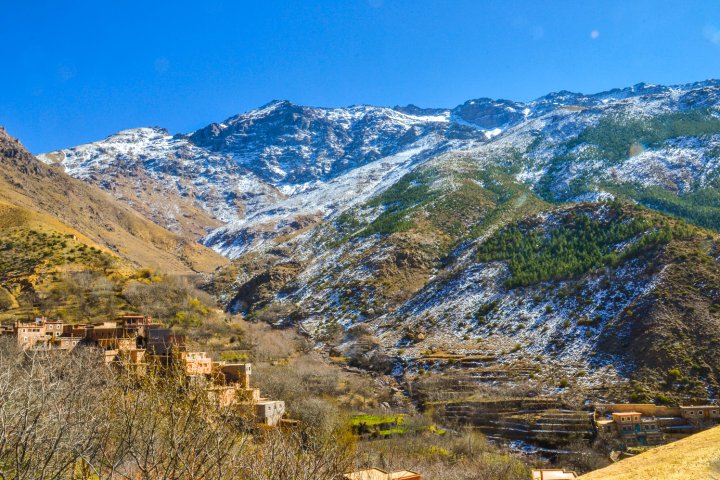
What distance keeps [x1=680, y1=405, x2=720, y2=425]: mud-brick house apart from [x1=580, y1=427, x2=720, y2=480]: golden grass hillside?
740 inches

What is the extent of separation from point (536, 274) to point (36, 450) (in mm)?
61671

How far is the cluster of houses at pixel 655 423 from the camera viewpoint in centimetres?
3559

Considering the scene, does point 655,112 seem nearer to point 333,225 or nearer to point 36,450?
point 333,225

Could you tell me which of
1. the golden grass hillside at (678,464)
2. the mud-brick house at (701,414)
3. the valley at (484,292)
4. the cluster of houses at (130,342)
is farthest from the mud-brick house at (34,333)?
the mud-brick house at (701,414)

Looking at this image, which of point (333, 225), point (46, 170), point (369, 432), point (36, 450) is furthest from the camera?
point (46, 170)

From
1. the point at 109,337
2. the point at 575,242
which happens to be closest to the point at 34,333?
the point at 109,337

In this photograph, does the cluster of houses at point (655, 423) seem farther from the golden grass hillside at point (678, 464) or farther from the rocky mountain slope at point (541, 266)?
the golden grass hillside at point (678, 464)

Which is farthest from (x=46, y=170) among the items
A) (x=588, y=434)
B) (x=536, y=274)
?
(x=588, y=434)

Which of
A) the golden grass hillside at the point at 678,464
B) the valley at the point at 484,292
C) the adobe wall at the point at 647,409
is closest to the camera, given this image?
the golden grass hillside at the point at 678,464

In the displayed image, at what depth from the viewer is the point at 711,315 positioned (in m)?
46.6

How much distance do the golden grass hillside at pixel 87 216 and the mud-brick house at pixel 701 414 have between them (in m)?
98.6

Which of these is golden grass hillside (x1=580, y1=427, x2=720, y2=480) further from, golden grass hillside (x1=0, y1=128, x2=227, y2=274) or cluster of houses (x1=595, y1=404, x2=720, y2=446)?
golden grass hillside (x1=0, y1=128, x2=227, y2=274)

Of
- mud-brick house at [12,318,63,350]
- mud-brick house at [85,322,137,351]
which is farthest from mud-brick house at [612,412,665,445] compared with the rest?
mud-brick house at [12,318,63,350]

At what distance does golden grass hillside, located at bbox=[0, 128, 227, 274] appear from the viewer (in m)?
120
